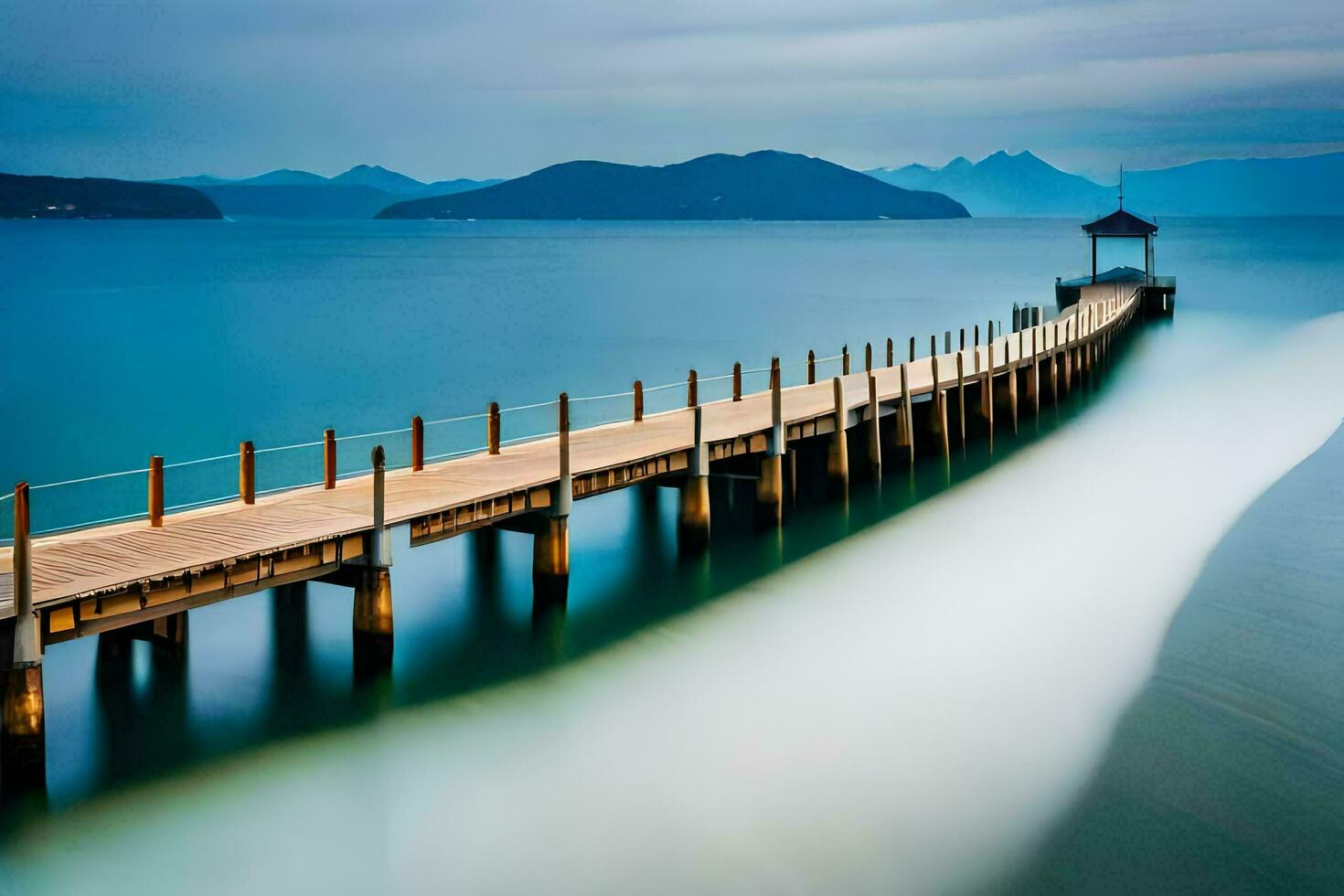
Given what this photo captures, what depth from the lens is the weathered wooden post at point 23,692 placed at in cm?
980

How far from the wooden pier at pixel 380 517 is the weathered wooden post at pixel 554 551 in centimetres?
2

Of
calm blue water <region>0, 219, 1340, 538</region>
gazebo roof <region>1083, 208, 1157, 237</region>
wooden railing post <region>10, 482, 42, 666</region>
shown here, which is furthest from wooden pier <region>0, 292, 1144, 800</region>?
gazebo roof <region>1083, 208, 1157, 237</region>

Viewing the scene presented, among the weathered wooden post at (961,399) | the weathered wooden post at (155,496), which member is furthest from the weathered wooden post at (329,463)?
the weathered wooden post at (961,399)

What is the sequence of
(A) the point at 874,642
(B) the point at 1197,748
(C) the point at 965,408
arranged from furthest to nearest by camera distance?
(C) the point at 965,408 < (A) the point at 874,642 < (B) the point at 1197,748

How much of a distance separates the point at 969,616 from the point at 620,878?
676cm

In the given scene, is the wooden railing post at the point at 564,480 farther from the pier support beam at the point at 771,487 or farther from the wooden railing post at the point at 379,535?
the pier support beam at the point at 771,487

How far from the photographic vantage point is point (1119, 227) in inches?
1940

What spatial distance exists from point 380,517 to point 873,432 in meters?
9.81

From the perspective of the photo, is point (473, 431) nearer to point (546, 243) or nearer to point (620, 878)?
point (620, 878)

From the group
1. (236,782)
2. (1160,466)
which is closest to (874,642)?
(236,782)

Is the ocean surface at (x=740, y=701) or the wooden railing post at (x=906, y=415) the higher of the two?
the wooden railing post at (x=906, y=415)

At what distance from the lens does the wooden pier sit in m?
10.3

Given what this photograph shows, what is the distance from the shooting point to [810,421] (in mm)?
18875

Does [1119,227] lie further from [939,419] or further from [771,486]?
[771,486]
